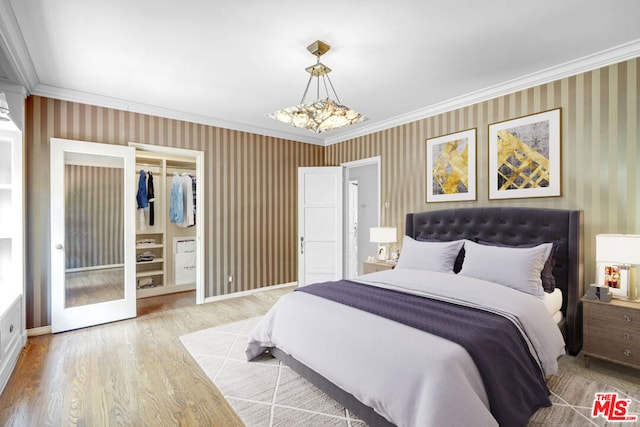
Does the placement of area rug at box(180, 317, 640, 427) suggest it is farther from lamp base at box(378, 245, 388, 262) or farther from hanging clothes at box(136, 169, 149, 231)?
hanging clothes at box(136, 169, 149, 231)

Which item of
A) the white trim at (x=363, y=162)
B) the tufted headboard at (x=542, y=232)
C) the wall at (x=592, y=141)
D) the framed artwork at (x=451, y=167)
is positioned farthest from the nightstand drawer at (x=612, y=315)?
the white trim at (x=363, y=162)

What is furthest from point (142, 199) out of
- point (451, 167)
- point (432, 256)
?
point (451, 167)

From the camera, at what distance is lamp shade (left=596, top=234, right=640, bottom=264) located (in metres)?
2.36

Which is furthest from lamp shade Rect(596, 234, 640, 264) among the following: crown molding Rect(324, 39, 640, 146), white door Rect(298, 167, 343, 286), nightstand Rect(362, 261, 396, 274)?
white door Rect(298, 167, 343, 286)

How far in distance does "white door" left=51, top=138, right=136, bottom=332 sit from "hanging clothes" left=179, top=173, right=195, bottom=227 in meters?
1.33

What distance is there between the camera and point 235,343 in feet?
10.3

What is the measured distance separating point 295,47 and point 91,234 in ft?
10.1

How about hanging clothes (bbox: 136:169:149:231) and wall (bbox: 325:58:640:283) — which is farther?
→ hanging clothes (bbox: 136:169:149:231)

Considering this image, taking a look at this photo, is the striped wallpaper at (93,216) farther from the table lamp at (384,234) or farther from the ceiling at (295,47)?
the table lamp at (384,234)

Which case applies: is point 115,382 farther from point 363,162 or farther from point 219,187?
point 363,162

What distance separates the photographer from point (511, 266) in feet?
8.90

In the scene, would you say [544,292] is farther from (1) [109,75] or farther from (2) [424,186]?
(1) [109,75]

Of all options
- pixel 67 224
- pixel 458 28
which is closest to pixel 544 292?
pixel 458 28

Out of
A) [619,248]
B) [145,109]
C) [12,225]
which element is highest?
[145,109]
